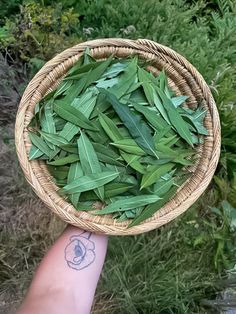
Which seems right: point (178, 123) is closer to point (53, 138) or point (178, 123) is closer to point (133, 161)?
point (133, 161)

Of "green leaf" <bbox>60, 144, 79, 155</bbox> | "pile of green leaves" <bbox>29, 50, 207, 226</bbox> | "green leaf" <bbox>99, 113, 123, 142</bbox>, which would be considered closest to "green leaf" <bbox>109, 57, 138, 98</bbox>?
"pile of green leaves" <bbox>29, 50, 207, 226</bbox>

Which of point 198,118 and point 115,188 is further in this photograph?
point 198,118

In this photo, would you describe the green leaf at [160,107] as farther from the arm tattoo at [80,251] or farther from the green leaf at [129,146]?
the arm tattoo at [80,251]

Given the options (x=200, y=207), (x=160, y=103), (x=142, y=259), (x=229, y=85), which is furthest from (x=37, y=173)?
(x=229, y=85)

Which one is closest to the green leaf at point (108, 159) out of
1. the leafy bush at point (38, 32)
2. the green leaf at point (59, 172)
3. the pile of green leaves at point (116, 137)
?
the pile of green leaves at point (116, 137)

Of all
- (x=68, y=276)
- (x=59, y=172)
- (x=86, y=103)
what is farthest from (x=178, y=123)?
(x=68, y=276)

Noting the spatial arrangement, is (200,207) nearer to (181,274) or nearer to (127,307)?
(181,274)
